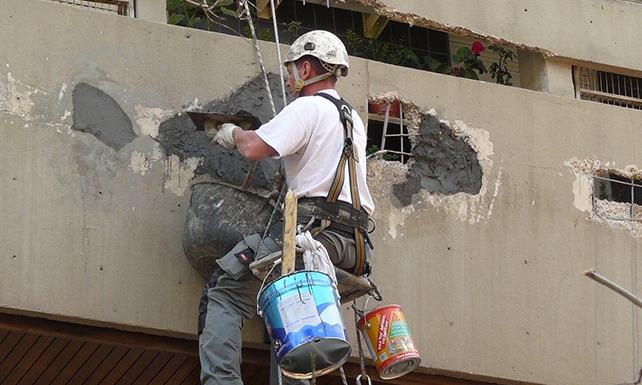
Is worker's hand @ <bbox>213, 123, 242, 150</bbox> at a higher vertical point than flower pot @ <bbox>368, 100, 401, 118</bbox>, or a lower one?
lower

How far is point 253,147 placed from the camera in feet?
20.2

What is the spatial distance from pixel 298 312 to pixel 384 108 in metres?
2.64

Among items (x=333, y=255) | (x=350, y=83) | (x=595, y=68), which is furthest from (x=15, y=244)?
(x=595, y=68)

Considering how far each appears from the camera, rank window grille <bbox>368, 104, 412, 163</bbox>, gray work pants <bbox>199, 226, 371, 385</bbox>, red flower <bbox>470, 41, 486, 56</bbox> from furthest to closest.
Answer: red flower <bbox>470, 41, 486, 56</bbox> < window grille <bbox>368, 104, 412, 163</bbox> < gray work pants <bbox>199, 226, 371, 385</bbox>

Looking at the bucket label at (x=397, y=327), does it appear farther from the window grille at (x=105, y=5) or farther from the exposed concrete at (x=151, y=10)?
the window grille at (x=105, y=5)

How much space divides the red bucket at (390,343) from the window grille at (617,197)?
2.53 m

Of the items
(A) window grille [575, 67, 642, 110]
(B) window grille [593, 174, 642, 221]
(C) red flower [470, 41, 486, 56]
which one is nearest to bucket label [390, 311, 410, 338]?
(B) window grille [593, 174, 642, 221]

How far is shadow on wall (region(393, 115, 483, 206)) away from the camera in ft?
25.8

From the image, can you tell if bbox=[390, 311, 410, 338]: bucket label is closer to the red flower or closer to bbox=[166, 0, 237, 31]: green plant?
bbox=[166, 0, 237, 31]: green plant

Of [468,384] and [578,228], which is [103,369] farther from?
[578,228]

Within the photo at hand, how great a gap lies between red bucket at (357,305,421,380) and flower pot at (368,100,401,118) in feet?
6.15

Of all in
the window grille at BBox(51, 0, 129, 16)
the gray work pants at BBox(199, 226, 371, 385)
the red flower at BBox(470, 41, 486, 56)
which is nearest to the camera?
the gray work pants at BBox(199, 226, 371, 385)

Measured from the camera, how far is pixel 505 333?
778cm

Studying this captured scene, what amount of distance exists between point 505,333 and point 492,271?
41 centimetres
